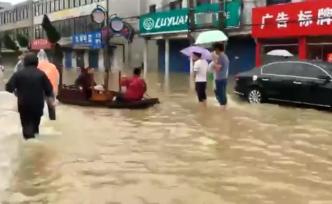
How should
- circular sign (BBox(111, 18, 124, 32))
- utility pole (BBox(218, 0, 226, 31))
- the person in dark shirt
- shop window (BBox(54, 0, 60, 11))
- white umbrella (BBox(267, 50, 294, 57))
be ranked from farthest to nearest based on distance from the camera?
shop window (BBox(54, 0, 60, 11)) < circular sign (BBox(111, 18, 124, 32)) < utility pole (BBox(218, 0, 226, 31)) < white umbrella (BBox(267, 50, 294, 57)) < the person in dark shirt

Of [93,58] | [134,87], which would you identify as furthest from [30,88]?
[93,58]

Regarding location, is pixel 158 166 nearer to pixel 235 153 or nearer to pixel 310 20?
pixel 235 153

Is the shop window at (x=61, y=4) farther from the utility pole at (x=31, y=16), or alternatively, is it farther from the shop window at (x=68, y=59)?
the utility pole at (x=31, y=16)

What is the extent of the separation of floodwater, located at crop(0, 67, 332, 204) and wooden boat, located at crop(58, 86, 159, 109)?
1397 millimetres

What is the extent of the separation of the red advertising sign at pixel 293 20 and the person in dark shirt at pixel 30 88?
16906 mm

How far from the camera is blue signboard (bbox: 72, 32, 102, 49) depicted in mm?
52281

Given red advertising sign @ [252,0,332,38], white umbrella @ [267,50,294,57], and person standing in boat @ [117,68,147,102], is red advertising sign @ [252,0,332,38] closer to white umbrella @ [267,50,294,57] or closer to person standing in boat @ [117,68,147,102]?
white umbrella @ [267,50,294,57]

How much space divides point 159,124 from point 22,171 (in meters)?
4.99

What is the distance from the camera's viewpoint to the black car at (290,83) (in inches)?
574

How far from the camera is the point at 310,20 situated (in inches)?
977

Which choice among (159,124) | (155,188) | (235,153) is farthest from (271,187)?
(159,124)

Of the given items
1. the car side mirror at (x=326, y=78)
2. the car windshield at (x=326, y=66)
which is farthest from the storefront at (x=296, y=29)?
the car side mirror at (x=326, y=78)

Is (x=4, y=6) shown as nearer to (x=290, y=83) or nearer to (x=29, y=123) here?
(x=290, y=83)

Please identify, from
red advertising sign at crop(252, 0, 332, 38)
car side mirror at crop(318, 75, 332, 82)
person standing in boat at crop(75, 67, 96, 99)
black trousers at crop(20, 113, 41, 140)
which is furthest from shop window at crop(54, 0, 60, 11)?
black trousers at crop(20, 113, 41, 140)
